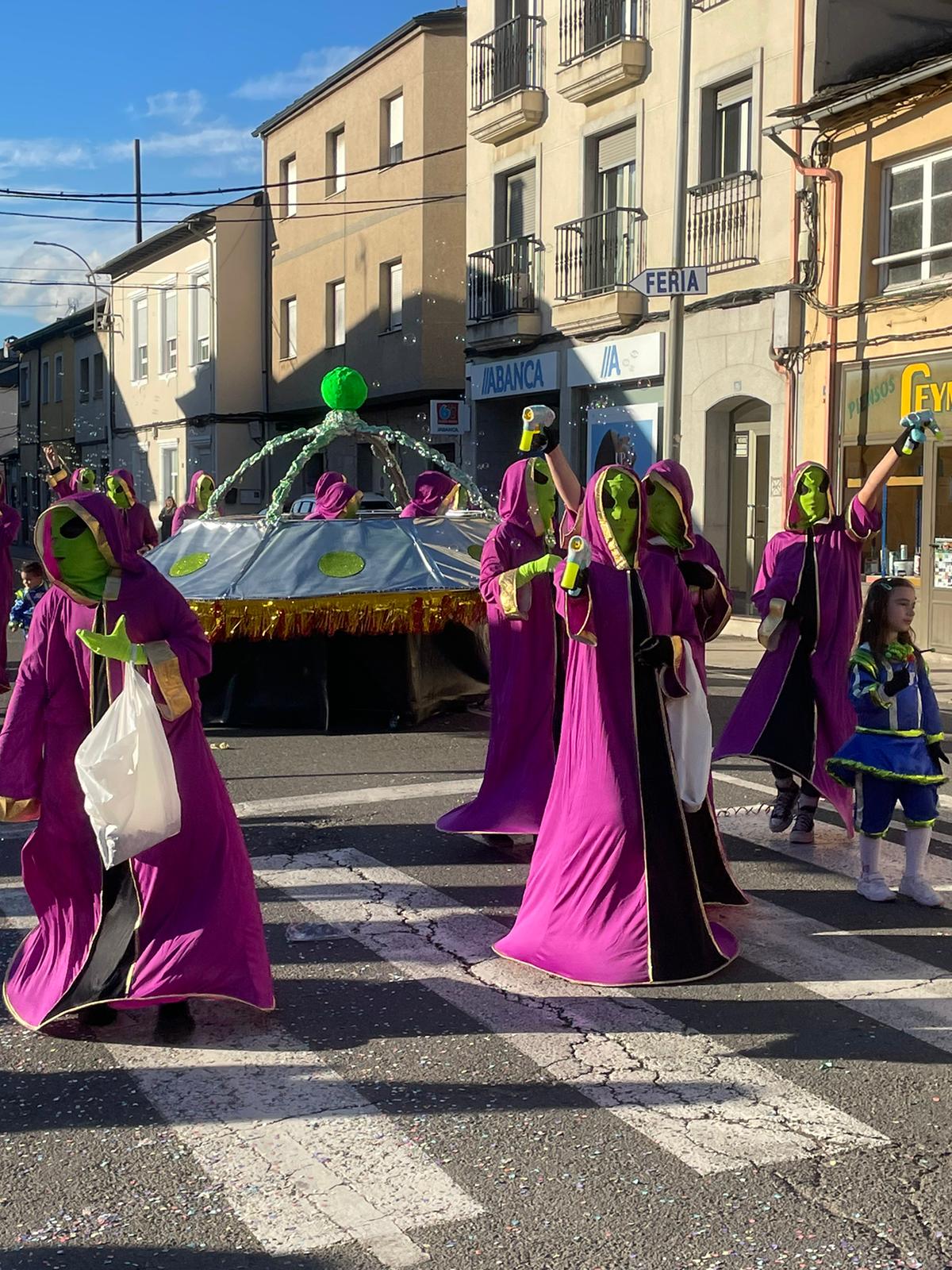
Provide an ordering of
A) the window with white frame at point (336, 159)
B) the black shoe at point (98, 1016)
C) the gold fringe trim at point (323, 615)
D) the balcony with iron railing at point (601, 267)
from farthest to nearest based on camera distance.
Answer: the window with white frame at point (336, 159) → the balcony with iron railing at point (601, 267) → the gold fringe trim at point (323, 615) → the black shoe at point (98, 1016)

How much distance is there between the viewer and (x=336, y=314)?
31.5m

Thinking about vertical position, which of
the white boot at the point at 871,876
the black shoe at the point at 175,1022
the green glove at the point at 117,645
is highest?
the green glove at the point at 117,645

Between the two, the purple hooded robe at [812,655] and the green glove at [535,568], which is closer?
the green glove at [535,568]

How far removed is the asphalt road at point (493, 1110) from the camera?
3.39 metres

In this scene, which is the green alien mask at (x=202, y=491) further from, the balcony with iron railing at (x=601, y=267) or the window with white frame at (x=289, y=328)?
the window with white frame at (x=289, y=328)

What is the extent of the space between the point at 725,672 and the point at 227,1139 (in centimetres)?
1107

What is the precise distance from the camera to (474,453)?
25.0m

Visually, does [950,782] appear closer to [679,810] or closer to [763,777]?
[763,777]

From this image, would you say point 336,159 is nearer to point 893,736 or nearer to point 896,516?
point 896,516

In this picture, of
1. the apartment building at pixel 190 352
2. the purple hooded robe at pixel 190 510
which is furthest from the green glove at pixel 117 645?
the apartment building at pixel 190 352

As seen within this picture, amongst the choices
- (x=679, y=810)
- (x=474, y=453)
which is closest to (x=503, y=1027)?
(x=679, y=810)

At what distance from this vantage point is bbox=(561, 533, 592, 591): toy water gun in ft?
16.6

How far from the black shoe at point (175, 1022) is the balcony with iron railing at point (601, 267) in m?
16.4

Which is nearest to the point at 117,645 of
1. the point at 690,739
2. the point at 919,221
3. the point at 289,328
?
A: the point at 690,739
